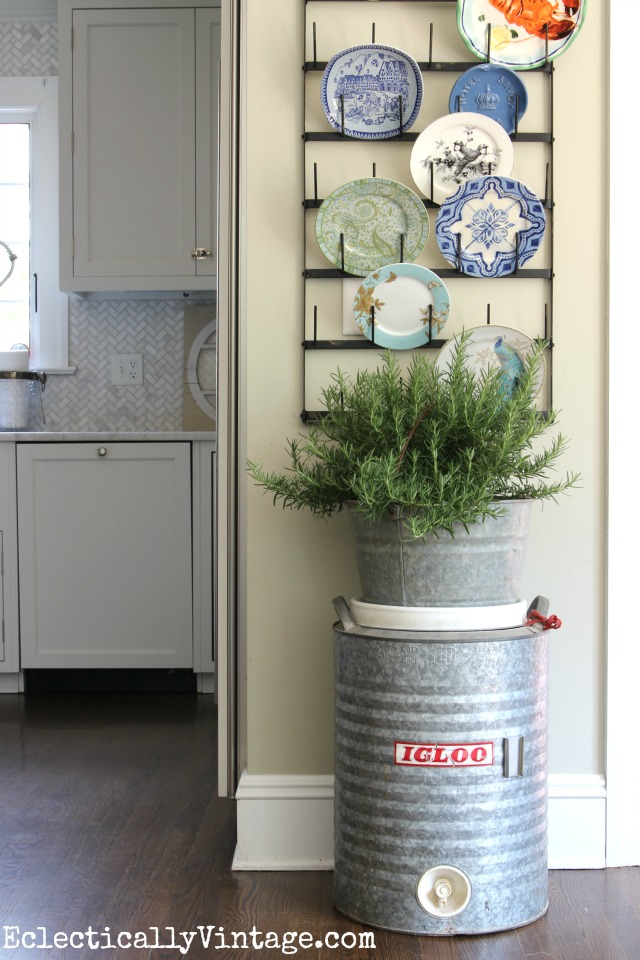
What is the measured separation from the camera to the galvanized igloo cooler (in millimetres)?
1493

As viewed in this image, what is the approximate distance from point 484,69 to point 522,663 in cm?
109

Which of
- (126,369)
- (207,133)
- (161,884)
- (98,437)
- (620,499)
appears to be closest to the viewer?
(161,884)

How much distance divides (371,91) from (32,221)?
248 cm

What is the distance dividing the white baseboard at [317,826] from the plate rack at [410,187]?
2.36 ft

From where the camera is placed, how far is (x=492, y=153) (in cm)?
180

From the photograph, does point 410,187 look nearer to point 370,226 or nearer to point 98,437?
point 370,226

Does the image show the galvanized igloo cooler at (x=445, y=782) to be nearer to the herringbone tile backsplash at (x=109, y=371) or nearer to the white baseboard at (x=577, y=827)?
the white baseboard at (x=577, y=827)

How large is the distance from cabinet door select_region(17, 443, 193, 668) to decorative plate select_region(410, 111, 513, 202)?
162 cm

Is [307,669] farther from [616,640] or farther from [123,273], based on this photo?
[123,273]

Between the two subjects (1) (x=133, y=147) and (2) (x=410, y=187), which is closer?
(2) (x=410, y=187)

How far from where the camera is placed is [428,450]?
1537mm

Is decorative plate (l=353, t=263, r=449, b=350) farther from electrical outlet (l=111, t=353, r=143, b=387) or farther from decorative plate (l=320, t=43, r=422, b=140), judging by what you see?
electrical outlet (l=111, t=353, r=143, b=387)

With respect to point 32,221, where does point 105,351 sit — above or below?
below

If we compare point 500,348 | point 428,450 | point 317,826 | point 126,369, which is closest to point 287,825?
point 317,826
